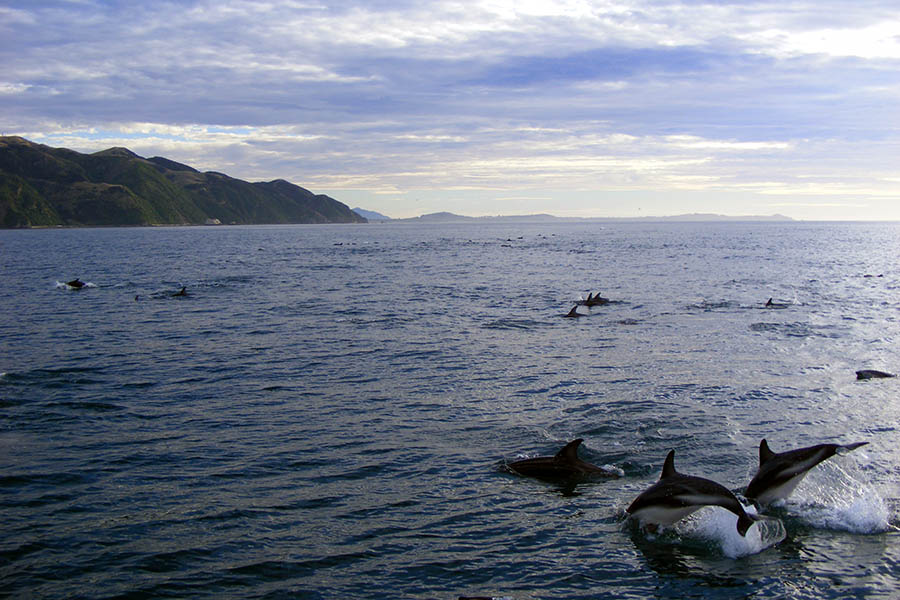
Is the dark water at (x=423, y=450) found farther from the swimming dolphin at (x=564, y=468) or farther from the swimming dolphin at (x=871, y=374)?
the swimming dolphin at (x=871, y=374)

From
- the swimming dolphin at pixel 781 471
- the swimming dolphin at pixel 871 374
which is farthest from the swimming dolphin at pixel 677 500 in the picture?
the swimming dolphin at pixel 871 374

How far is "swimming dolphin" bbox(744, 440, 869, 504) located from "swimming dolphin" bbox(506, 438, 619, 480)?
2.48 m

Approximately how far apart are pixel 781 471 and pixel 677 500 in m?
2.23

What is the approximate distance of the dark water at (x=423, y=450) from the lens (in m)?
9.17

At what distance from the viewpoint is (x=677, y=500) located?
988cm

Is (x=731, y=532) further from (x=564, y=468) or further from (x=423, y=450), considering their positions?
(x=423, y=450)

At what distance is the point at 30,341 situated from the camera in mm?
26969

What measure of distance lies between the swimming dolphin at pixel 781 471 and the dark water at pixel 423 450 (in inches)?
14.1

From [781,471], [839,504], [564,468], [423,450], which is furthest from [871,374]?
[423,450]

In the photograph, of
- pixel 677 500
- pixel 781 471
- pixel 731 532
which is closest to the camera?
pixel 677 500

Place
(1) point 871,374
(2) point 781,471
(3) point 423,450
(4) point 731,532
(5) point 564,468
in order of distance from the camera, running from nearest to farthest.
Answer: (4) point 731,532 → (2) point 781,471 → (5) point 564,468 → (3) point 423,450 → (1) point 871,374

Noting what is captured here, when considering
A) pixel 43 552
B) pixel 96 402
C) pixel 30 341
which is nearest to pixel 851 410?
pixel 43 552

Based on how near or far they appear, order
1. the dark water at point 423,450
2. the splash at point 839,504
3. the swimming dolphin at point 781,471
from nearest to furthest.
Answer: the dark water at point 423,450 → the splash at point 839,504 → the swimming dolphin at point 781,471

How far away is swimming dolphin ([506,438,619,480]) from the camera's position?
12.5 meters
